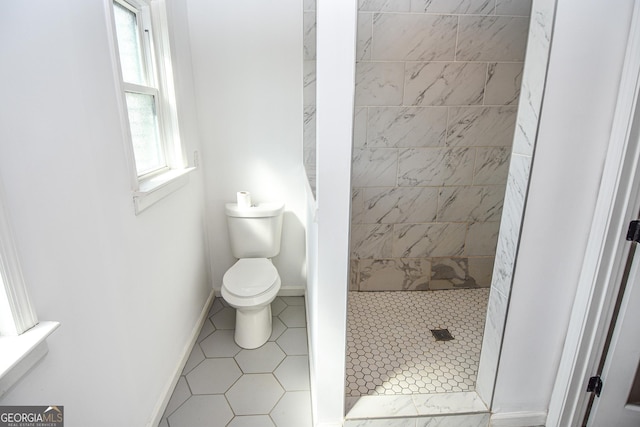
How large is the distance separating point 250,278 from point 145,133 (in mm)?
1020

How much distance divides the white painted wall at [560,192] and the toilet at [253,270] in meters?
1.32

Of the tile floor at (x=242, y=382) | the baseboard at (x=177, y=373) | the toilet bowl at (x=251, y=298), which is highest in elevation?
the toilet bowl at (x=251, y=298)

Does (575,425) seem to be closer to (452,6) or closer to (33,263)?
(33,263)

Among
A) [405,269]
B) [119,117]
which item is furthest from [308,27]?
[405,269]

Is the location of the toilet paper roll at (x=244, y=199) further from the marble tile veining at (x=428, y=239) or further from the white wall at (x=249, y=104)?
the marble tile veining at (x=428, y=239)

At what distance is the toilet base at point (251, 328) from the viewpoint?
2160mm

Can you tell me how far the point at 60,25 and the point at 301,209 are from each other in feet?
5.91

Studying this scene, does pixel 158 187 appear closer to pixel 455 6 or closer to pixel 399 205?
pixel 399 205

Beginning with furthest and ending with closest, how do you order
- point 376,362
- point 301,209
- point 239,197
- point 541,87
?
point 301,209 → point 239,197 → point 376,362 → point 541,87

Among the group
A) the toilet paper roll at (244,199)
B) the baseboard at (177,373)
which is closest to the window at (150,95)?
the toilet paper roll at (244,199)

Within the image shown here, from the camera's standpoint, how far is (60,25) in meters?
1.02

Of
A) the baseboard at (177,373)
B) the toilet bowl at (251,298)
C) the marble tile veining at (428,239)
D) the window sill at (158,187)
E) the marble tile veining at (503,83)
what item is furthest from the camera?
the marble tile veining at (428,239)

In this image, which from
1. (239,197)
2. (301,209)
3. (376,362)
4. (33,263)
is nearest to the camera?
(33,263)

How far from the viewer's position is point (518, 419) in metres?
1.64
